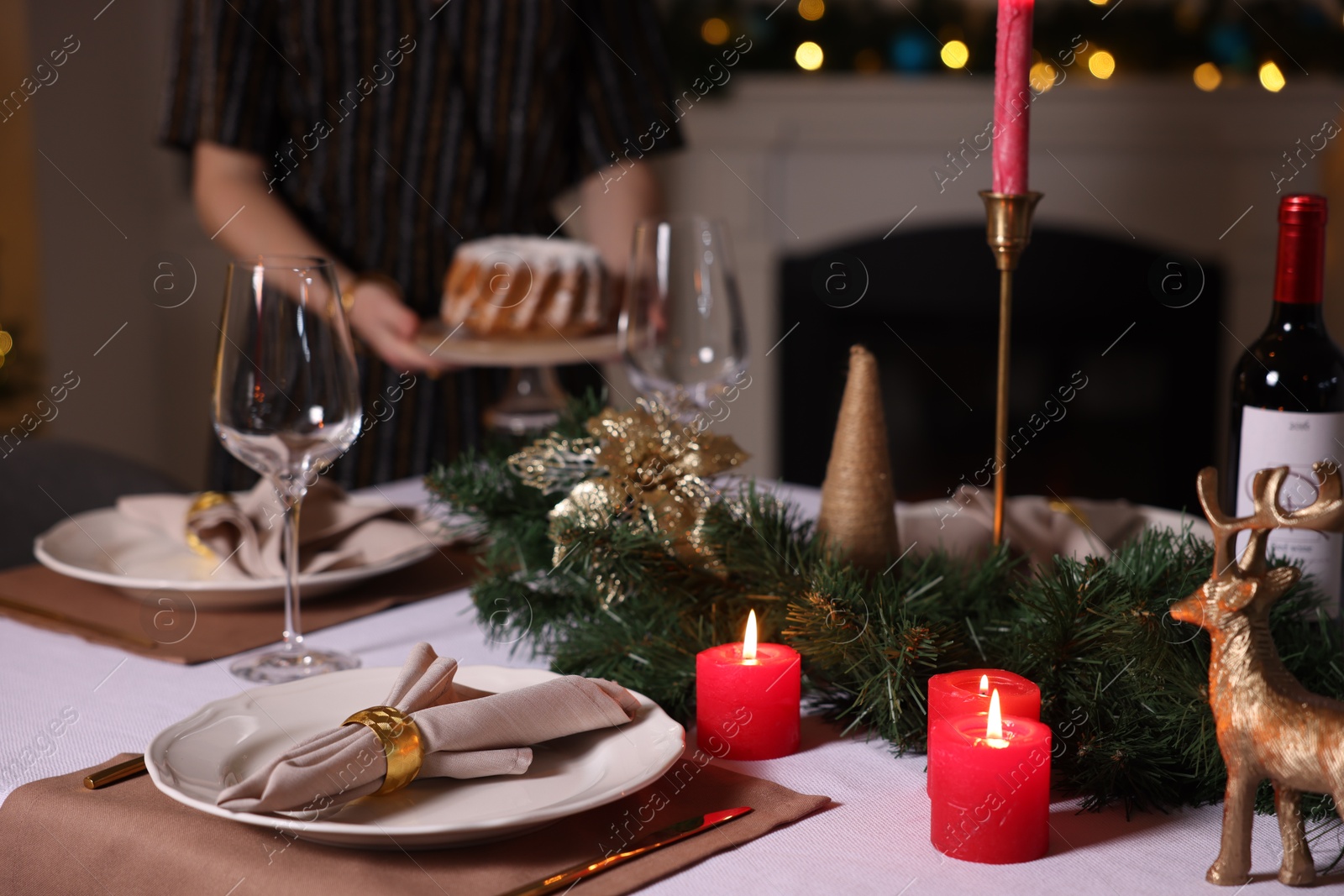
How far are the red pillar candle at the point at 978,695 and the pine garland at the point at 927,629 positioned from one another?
0.05 meters

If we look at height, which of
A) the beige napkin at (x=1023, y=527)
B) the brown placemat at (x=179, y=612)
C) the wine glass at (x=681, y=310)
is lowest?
the brown placemat at (x=179, y=612)

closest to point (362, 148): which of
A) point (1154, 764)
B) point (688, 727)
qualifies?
point (688, 727)

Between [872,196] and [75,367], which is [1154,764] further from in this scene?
[75,367]

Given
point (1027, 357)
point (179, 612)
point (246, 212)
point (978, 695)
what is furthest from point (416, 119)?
point (1027, 357)

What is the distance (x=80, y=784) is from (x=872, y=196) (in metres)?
2.84

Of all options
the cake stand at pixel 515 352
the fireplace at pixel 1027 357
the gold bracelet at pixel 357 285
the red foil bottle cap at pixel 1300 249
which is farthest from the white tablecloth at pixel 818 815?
the fireplace at pixel 1027 357

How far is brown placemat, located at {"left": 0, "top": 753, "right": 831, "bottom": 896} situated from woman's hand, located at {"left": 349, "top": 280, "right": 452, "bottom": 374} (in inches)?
34.6

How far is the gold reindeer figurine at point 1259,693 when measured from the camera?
0.45m

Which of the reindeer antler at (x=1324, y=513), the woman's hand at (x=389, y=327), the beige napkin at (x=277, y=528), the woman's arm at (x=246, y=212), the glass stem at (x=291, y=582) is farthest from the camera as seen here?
the woman's arm at (x=246, y=212)

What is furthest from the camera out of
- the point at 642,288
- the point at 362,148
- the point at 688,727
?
the point at 362,148

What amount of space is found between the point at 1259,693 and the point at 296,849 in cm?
39

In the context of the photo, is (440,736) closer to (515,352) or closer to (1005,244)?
(1005,244)

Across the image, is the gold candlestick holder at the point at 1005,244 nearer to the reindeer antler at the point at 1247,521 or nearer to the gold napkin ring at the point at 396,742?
the reindeer antler at the point at 1247,521

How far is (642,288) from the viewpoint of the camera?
3.29 ft
